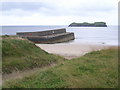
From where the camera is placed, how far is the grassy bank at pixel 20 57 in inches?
469

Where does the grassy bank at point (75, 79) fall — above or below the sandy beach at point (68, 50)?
above

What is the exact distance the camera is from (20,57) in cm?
1377

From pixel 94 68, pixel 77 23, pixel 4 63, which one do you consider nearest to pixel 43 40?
pixel 4 63

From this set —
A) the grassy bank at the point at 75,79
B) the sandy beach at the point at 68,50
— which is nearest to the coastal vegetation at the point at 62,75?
the grassy bank at the point at 75,79

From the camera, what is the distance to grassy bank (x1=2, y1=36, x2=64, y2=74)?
1190 cm

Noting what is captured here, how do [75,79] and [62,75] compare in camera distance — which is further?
[62,75]

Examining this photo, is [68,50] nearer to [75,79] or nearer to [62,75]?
[62,75]

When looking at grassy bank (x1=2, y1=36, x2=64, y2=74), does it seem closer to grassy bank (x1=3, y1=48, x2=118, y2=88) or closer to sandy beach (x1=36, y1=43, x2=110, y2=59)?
grassy bank (x1=3, y1=48, x2=118, y2=88)

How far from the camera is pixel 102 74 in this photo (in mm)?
8758

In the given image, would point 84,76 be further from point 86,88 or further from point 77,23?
point 77,23

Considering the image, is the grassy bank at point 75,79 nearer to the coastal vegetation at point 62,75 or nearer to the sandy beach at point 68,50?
the coastal vegetation at point 62,75

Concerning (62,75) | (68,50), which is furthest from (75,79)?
(68,50)

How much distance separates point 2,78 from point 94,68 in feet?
13.6

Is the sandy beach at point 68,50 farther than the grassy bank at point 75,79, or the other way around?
the sandy beach at point 68,50
